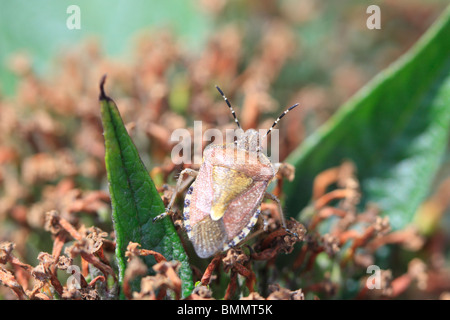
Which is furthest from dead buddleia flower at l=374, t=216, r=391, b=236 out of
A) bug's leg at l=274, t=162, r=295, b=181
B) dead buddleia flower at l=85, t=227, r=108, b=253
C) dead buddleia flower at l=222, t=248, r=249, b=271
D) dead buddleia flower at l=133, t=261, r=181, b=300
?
dead buddleia flower at l=85, t=227, r=108, b=253

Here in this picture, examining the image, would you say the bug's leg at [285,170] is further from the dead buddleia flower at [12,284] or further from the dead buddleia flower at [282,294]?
the dead buddleia flower at [12,284]

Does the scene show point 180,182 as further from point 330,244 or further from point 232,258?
point 330,244

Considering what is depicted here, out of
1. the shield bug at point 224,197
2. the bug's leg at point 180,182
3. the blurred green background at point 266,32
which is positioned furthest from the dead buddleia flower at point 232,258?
the blurred green background at point 266,32

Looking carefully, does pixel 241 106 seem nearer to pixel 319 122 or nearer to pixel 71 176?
pixel 319 122

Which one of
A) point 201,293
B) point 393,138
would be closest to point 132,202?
point 201,293

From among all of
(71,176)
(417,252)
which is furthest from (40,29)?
(417,252)
